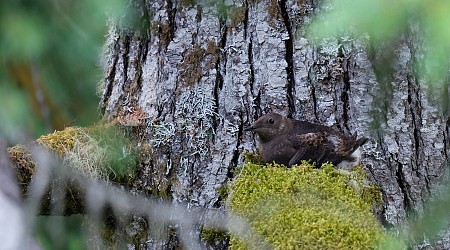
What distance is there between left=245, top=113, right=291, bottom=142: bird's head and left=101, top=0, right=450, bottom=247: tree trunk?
74mm

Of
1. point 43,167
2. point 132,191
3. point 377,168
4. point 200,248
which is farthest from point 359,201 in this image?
point 43,167

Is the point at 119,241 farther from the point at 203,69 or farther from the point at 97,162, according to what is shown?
the point at 203,69

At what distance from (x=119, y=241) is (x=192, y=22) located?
854 millimetres

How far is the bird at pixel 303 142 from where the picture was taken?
2.16m

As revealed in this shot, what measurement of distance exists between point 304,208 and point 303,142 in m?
0.34

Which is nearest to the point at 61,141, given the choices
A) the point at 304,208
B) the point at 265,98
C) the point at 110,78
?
the point at 110,78

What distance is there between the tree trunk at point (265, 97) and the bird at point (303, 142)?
68 millimetres

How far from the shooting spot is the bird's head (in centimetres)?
216

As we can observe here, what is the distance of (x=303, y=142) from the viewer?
216 centimetres

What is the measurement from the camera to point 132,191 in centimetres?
245

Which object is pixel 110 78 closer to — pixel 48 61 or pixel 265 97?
pixel 265 97

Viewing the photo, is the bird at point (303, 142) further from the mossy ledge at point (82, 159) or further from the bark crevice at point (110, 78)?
the bark crevice at point (110, 78)

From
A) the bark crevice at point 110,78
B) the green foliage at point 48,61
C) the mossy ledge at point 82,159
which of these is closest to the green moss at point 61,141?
the mossy ledge at point 82,159

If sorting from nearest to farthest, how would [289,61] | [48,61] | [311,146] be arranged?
1. [311,146]
2. [289,61]
3. [48,61]
